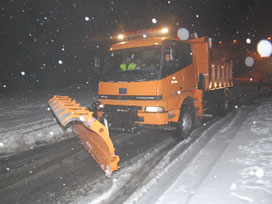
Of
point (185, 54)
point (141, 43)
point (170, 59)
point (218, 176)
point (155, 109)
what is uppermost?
point (141, 43)

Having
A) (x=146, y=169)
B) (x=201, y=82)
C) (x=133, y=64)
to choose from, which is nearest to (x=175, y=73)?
(x=133, y=64)

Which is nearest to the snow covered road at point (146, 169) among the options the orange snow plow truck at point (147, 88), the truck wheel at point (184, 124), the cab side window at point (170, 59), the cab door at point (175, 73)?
the truck wheel at point (184, 124)

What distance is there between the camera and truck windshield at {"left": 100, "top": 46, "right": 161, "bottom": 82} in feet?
18.7

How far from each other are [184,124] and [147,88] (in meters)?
1.58

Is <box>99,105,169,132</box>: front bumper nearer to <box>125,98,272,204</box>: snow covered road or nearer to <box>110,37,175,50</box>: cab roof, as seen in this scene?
<box>125,98,272,204</box>: snow covered road

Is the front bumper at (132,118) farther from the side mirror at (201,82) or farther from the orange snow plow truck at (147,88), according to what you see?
the side mirror at (201,82)

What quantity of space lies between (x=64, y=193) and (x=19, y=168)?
1.51 metres

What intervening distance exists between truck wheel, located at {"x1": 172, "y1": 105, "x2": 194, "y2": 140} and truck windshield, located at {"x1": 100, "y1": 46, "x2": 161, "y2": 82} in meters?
1.41

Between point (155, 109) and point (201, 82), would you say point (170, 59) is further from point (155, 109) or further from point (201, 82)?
point (201, 82)

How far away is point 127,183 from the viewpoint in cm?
Result: 393

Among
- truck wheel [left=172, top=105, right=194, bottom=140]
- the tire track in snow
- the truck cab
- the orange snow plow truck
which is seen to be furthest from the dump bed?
the tire track in snow

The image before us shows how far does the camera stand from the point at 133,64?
6.17 metres

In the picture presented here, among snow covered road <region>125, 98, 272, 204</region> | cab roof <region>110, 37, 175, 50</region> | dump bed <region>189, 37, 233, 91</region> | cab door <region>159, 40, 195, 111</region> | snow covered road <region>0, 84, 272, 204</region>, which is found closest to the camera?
snow covered road <region>125, 98, 272, 204</region>

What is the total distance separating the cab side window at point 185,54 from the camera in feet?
20.9
